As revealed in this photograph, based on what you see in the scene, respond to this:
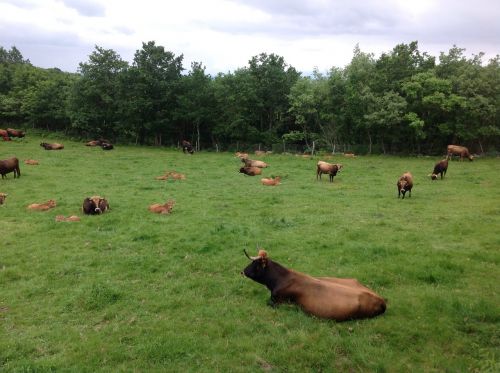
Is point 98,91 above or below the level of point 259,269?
above

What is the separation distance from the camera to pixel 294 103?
40.5 metres

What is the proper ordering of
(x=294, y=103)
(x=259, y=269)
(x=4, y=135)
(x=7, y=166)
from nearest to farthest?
1. (x=259, y=269)
2. (x=7, y=166)
3. (x=294, y=103)
4. (x=4, y=135)

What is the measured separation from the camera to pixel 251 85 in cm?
4262

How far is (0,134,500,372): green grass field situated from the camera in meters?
7.00

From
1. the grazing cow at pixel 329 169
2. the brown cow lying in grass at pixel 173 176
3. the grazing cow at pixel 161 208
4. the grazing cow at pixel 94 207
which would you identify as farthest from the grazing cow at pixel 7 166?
the grazing cow at pixel 329 169

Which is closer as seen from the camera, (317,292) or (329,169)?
(317,292)

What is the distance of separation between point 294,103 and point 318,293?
111 ft

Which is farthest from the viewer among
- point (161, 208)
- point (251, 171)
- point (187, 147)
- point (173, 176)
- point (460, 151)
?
point (187, 147)

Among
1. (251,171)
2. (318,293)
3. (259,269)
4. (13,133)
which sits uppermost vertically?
(13,133)

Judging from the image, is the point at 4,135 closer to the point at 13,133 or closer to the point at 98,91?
the point at 13,133

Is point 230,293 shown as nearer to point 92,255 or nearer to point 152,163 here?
point 92,255

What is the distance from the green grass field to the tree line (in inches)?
730

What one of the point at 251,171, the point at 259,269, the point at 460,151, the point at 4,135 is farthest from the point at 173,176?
the point at 4,135

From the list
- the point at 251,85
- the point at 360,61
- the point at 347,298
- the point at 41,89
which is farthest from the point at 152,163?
the point at 41,89
